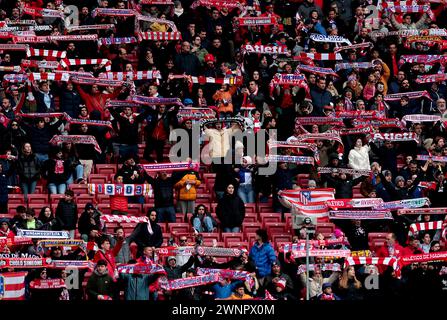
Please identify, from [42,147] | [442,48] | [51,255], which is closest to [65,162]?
[42,147]

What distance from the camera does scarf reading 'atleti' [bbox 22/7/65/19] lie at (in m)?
46.9

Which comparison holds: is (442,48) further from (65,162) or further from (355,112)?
(65,162)

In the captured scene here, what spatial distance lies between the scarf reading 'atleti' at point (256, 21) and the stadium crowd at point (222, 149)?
45mm

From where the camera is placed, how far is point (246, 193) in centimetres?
4175

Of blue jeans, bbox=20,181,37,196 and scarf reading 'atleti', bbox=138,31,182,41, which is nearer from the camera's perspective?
blue jeans, bbox=20,181,37,196

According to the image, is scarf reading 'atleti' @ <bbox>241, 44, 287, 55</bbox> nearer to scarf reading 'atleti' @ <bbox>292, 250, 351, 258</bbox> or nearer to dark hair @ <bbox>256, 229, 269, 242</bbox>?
dark hair @ <bbox>256, 229, 269, 242</bbox>

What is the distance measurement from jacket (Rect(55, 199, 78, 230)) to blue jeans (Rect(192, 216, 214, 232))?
229 cm

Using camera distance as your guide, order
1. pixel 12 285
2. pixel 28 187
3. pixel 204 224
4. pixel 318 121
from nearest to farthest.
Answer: pixel 12 285 → pixel 204 224 → pixel 28 187 → pixel 318 121

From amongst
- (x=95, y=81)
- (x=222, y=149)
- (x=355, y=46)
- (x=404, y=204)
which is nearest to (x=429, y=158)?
(x=404, y=204)

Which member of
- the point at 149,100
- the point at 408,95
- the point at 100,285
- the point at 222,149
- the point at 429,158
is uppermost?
the point at 149,100

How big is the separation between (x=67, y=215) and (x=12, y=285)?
3515mm

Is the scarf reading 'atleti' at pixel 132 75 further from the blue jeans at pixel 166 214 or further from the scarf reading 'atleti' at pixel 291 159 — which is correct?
the blue jeans at pixel 166 214

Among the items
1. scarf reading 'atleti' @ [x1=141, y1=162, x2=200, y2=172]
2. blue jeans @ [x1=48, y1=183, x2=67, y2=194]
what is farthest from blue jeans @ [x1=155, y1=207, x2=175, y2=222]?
blue jeans @ [x1=48, y1=183, x2=67, y2=194]

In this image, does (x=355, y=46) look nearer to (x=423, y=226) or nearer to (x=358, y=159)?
(x=358, y=159)
